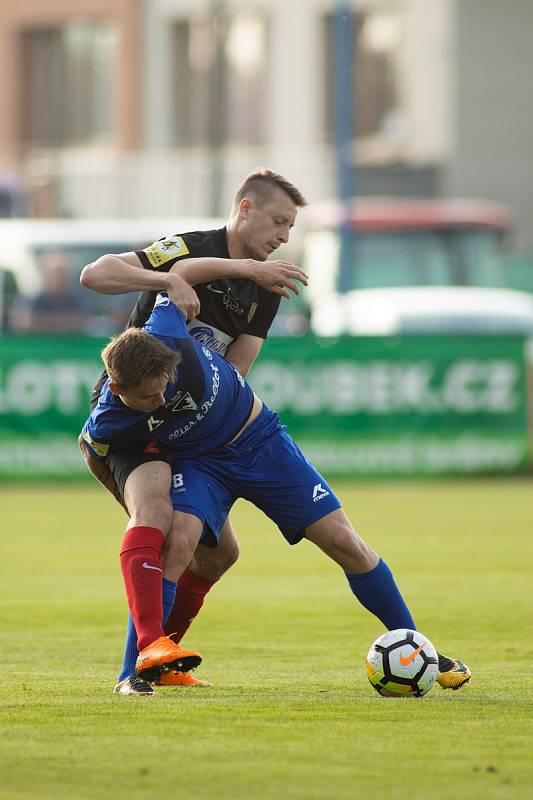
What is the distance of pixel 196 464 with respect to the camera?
7.07 metres

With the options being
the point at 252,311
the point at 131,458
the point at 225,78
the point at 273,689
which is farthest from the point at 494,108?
the point at 273,689

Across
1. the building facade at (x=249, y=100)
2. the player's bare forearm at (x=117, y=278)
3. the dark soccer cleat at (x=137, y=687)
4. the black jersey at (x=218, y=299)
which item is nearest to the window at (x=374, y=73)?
the building facade at (x=249, y=100)

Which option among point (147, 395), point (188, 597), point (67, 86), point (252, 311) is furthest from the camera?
point (67, 86)

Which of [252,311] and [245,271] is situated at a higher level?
[245,271]

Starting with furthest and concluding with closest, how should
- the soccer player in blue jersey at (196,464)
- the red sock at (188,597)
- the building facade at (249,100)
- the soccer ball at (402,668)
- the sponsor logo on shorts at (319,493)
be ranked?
the building facade at (249,100) → the red sock at (188,597) → the sponsor logo on shorts at (319,493) → the soccer ball at (402,668) → the soccer player in blue jersey at (196,464)

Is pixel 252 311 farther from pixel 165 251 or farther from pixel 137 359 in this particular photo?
pixel 137 359

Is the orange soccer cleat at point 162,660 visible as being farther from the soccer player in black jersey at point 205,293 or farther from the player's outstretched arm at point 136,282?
the player's outstretched arm at point 136,282

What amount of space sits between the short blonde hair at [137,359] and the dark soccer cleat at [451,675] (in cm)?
158

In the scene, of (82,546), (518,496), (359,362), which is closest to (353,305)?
(359,362)

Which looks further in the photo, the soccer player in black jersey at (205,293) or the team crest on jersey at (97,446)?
the team crest on jersey at (97,446)

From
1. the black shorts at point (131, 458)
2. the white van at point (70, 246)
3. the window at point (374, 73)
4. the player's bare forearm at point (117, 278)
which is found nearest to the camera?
the player's bare forearm at point (117, 278)

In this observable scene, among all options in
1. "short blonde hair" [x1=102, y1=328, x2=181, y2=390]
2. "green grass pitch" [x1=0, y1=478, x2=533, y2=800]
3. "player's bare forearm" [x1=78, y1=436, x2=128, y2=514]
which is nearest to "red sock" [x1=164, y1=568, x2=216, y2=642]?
"green grass pitch" [x1=0, y1=478, x2=533, y2=800]

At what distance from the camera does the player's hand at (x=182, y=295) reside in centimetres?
682

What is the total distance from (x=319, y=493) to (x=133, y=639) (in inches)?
37.3
